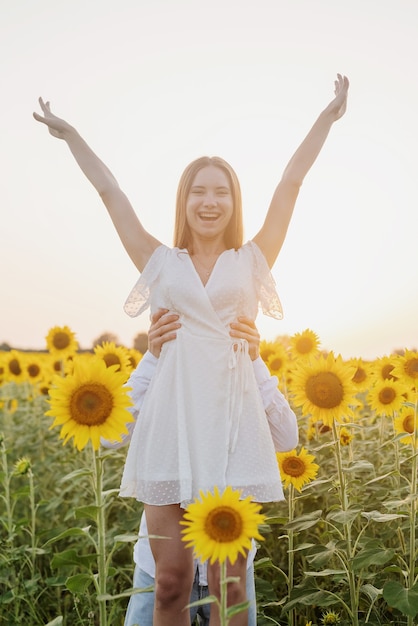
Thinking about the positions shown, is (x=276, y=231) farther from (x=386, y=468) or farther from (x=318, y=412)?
(x=386, y=468)

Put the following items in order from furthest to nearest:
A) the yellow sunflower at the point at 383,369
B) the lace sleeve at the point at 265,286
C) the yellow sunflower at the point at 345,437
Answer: the yellow sunflower at the point at 383,369, the yellow sunflower at the point at 345,437, the lace sleeve at the point at 265,286

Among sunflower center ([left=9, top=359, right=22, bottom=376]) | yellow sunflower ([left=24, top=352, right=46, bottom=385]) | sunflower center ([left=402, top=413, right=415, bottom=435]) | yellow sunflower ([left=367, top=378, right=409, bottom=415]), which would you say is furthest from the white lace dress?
sunflower center ([left=9, top=359, right=22, bottom=376])

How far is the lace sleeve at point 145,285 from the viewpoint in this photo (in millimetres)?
2965

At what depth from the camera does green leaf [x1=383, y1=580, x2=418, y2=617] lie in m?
2.57

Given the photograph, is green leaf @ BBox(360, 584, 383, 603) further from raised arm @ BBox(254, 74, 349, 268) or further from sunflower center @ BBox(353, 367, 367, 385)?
sunflower center @ BBox(353, 367, 367, 385)

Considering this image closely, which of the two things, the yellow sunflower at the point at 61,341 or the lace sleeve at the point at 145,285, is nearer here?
the lace sleeve at the point at 145,285

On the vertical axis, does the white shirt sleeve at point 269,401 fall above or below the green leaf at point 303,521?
above

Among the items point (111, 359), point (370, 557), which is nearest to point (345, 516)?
point (370, 557)

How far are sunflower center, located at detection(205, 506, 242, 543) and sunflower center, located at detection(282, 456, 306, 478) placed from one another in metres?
1.58

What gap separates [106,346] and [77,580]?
3006mm

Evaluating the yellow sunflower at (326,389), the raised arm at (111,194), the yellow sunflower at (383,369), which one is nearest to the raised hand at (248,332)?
the yellow sunflower at (326,389)

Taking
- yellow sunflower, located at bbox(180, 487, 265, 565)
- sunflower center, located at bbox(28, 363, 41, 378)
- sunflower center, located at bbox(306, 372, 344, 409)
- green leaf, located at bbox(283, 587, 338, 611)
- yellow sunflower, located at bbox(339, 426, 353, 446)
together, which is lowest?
green leaf, located at bbox(283, 587, 338, 611)

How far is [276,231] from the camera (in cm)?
302

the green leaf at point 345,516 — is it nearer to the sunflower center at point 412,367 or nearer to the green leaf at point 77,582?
the green leaf at point 77,582
